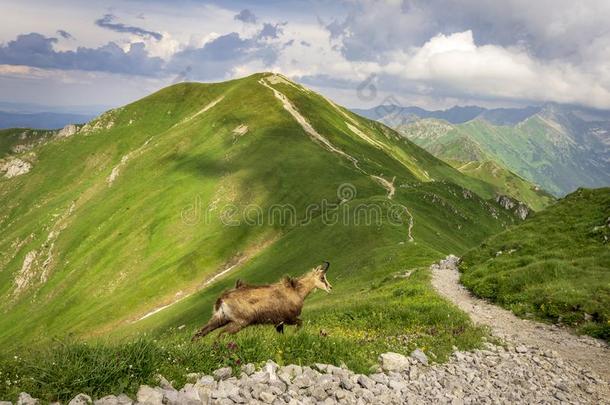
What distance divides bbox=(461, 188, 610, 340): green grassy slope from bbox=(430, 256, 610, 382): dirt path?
2.56 feet

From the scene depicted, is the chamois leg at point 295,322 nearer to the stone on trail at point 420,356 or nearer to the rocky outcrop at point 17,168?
the stone on trail at point 420,356

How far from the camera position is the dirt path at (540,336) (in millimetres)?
15422

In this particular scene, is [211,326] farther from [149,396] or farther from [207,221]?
[207,221]

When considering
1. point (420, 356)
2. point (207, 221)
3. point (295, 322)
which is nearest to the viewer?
point (420, 356)

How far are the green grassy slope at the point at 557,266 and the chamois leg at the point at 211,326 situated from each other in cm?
1490

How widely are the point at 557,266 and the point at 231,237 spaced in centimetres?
6563

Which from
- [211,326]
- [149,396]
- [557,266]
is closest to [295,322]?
[211,326]

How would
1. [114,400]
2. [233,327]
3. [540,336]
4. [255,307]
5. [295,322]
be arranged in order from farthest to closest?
[540,336] → [295,322] → [255,307] → [233,327] → [114,400]

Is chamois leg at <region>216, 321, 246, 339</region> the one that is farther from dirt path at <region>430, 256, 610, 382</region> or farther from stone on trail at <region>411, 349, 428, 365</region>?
dirt path at <region>430, 256, 610, 382</region>

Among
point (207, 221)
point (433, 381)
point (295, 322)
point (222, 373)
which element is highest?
point (222, 373)

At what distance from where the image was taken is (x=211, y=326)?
44.7 ft

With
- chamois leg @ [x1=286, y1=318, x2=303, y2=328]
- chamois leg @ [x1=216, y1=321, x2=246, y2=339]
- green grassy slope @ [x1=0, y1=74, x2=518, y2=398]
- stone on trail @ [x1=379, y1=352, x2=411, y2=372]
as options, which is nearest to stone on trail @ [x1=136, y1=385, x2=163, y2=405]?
green grassy slope @ [x1=0, y1=74, x2=518, y2=398]

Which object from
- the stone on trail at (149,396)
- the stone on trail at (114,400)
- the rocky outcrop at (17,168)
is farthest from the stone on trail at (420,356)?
the rocky outcrop at (17,168)

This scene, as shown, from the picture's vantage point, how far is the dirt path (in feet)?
50.6
